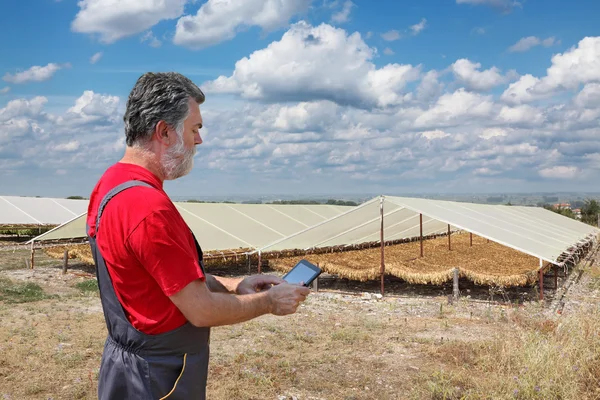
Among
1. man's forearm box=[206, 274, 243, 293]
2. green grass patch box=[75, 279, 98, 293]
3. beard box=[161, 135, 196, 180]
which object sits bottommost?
green grass patch box=[75, 279, 98, 293]

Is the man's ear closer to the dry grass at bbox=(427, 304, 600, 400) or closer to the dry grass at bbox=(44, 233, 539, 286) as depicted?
the dry grass at bbox=(427, 304, 600, 400)

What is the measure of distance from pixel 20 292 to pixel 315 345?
5.58m

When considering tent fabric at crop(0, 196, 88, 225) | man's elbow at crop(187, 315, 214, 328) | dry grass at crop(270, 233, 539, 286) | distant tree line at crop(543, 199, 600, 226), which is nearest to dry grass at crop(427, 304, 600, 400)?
man's elbow at crop(187, 315, 214, 328)

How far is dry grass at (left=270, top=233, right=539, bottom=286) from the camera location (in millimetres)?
8131

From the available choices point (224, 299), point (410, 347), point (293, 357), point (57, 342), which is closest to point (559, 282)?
point (410, 347)

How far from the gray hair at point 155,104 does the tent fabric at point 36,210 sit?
61.7ft

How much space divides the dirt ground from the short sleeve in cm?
283

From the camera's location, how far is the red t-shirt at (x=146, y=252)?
4.41 ft

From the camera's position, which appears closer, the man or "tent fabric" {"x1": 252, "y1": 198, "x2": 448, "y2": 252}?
the man

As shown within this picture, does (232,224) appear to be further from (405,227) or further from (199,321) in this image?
(199,321)

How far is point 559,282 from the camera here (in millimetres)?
10172

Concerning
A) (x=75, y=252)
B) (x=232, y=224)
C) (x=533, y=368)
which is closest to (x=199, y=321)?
(x=533, y=368)

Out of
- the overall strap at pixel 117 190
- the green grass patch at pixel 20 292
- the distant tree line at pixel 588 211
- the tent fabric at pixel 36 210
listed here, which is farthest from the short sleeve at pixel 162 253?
the distant tree line at pixel 588 211

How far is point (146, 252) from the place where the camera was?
53.0 inches
